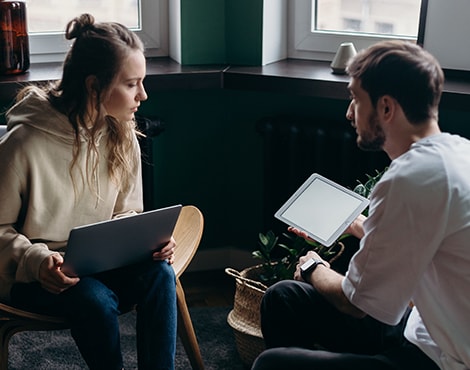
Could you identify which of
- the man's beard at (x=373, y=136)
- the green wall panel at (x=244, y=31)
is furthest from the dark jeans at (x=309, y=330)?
the green wall panel at (x=244, y=31)

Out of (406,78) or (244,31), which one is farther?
(244,31)

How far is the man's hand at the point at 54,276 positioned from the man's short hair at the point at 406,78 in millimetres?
794

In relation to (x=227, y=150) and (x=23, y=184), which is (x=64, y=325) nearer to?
(x=23, y=184)

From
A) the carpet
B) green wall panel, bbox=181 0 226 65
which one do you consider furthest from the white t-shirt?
green wall panel, bbox=181 0 226 65

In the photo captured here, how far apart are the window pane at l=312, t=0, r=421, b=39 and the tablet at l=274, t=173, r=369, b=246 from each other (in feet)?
3.02

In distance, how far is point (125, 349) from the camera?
2439 millimetres

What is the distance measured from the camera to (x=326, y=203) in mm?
1926

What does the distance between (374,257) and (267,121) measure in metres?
1.24

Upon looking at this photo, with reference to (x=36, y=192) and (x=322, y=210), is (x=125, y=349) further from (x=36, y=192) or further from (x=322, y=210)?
(x=322, y=210)

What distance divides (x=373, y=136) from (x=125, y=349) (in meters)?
1.16

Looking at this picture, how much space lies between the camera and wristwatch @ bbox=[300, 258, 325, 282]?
180cm

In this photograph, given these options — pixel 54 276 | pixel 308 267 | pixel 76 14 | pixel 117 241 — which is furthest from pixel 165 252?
pixel 76 14

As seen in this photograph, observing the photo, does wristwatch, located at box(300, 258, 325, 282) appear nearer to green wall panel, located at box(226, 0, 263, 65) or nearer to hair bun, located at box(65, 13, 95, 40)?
hair bun, located at box(65, 13, 95, 40)

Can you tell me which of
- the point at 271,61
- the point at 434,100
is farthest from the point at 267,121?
the point at 434,100
